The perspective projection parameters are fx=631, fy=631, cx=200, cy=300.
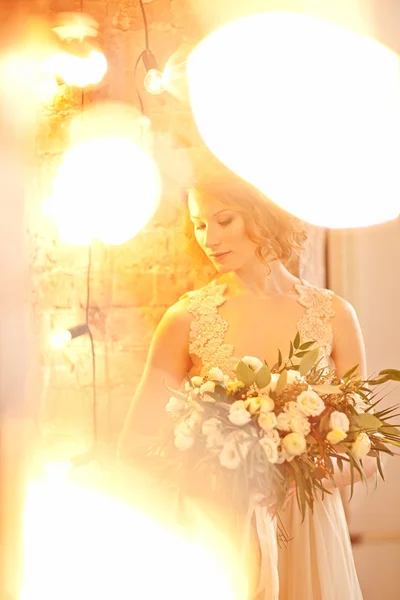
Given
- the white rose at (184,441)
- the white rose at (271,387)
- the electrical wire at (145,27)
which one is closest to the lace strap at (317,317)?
the white rose at (271,387)

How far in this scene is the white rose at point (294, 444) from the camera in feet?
5.76

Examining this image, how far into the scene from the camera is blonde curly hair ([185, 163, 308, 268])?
2.36m

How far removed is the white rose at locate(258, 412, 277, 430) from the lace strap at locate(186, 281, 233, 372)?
579 millimetres

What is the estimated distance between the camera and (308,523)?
87.7 inches

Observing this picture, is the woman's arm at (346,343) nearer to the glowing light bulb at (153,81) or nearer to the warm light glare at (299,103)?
the warm light glare at (299,103)

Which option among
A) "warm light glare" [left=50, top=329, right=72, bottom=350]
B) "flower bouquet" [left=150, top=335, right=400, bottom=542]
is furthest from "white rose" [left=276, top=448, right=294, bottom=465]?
"warm light glare" [left=50, top=329, right=72, bottom=350]

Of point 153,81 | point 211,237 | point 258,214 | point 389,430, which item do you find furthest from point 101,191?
point 389,430

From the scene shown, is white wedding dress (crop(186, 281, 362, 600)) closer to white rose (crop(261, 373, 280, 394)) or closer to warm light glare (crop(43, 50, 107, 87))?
white rose (crop(261, 373, 280, 394))

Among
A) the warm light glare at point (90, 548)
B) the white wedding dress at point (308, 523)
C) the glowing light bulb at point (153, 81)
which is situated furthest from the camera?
the glowing light bulb at point (153, 81)

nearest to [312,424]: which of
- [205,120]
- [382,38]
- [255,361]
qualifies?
[255,361]

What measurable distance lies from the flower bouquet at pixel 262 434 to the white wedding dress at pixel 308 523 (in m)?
0.41

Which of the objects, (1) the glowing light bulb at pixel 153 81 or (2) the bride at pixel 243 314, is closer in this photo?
(2) the bride at pixel 243 314

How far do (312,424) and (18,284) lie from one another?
123 centimetres

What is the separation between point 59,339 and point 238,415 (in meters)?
1.19
